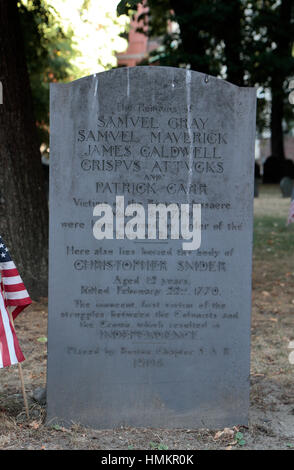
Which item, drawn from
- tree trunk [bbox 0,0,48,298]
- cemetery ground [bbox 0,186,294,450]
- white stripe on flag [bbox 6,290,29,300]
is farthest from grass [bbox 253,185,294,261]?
white stripe on flag [bbox 6,290,29,300]

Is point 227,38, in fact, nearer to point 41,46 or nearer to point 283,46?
point 283,46

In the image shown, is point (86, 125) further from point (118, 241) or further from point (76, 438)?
point (76, 438)

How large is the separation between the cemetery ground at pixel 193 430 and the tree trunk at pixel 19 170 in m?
0.60

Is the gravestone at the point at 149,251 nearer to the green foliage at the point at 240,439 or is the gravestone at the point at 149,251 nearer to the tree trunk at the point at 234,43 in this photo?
the green foliage at the point at 240,439

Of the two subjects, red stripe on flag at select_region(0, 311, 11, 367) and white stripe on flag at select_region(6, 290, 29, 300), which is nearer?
red stripe on flag at select_region(0, 311, 11, 367)

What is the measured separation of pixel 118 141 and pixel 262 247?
8.50 meters

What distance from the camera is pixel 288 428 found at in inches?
168

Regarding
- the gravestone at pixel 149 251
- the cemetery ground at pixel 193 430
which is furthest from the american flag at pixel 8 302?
the cemetery ground at pixel 193 430

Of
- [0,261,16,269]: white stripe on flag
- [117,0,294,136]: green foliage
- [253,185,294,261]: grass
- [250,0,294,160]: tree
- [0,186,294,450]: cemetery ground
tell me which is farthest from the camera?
[250,0,294,160]: tree

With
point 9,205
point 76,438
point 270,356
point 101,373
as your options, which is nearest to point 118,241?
point 101,373

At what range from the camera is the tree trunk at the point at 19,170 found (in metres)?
7.28
